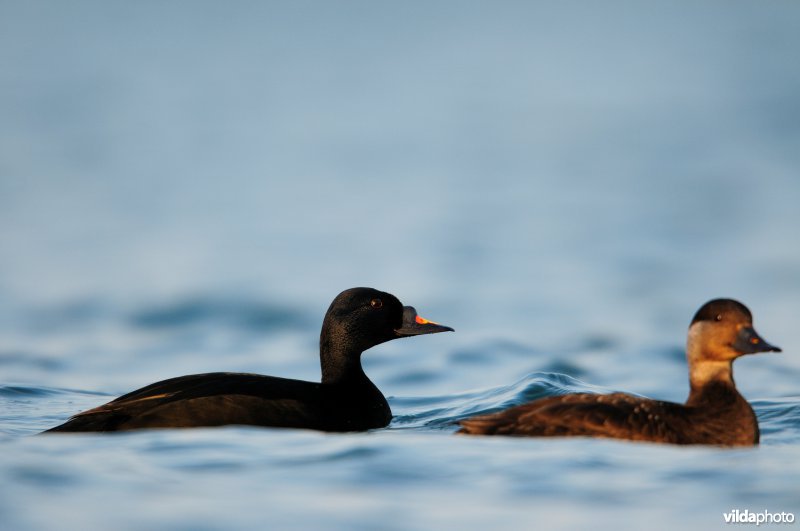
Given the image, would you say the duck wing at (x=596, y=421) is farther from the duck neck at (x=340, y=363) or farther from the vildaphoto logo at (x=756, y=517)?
the duck neck at (x=340, y=363)

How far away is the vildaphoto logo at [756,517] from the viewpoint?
283 inches

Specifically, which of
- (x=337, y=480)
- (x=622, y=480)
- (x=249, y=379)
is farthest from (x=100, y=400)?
(x=622, y=480)

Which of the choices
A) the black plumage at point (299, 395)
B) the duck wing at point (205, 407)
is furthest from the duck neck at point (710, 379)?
the duck wing at point (205, 407)

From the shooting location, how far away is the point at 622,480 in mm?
7887

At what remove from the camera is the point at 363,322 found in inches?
429

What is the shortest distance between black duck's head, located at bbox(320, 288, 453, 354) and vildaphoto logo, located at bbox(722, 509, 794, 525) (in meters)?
3.82

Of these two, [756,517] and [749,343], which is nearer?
[756,517]

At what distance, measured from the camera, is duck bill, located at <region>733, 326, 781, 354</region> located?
29.6 ft

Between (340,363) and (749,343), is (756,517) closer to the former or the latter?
(749,343)

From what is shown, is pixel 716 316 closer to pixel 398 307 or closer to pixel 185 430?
pixel 398 307

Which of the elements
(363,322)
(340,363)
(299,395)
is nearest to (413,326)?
(363,322)

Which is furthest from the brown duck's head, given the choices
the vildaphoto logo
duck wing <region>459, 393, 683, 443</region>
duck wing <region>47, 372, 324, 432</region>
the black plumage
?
duck wing <region>47, 372, 324, 432</region>

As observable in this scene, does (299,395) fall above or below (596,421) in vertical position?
above

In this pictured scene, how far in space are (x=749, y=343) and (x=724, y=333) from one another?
168 millimetres
